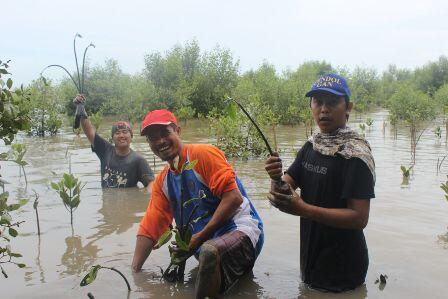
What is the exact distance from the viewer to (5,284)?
11.9 ft

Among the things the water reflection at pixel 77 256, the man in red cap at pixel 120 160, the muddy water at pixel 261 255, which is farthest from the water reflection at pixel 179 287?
the man in red cap at pixel 120 160

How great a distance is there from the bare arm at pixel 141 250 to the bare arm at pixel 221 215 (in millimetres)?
581

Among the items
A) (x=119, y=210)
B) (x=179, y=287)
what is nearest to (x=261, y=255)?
(x=179, y=287)

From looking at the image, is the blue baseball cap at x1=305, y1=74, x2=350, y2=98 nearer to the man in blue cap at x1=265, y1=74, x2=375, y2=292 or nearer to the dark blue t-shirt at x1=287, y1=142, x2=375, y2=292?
the man in blue cap at x1=265, y1=74, x2=375, y2=292

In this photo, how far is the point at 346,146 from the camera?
2.95 m

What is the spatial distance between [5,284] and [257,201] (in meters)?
3.62

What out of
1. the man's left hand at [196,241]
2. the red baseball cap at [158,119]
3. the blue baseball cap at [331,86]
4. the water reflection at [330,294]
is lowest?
the water reflection at [330,294]

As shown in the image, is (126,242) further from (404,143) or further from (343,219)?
(404,143)

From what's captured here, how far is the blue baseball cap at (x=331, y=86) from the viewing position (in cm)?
295

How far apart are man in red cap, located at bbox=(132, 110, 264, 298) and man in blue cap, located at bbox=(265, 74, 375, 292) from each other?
42cm

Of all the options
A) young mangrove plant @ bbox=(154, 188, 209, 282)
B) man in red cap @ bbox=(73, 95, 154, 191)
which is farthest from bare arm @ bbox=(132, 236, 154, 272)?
man in red cap @ bbox=(73, 95, 154, 191)

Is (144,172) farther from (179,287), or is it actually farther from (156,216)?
(179,287)

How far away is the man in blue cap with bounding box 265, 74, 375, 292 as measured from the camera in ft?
9.29

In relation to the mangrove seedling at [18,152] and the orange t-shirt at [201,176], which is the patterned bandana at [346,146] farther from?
the mangrove seedling at [18,152]
